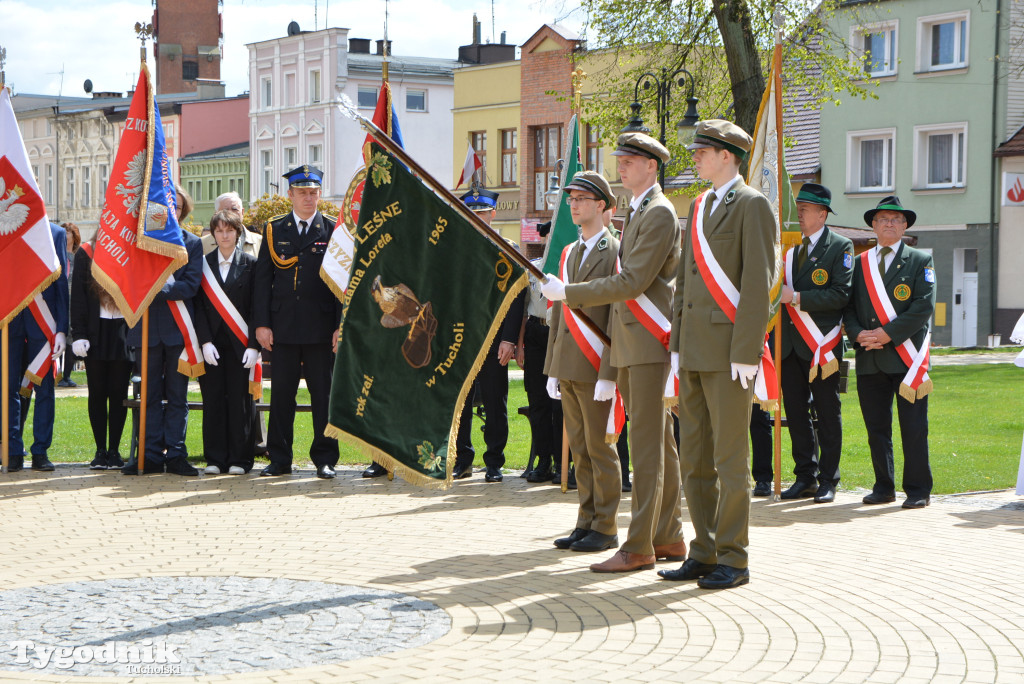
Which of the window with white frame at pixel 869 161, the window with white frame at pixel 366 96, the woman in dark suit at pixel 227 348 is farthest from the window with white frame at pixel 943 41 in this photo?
the window with white frame at pixel 366 96

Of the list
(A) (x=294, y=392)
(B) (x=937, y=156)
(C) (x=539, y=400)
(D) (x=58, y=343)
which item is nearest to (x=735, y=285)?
(C) (x=539, y=400)

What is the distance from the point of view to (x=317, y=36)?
2579 inches

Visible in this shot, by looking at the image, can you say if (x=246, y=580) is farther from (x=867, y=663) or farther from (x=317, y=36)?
(x=317, y=36)

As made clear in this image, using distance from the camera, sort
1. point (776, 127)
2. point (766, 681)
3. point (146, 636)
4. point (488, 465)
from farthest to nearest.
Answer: point (488, 465), point (776, 127), point (146, 636), point (766, 681)

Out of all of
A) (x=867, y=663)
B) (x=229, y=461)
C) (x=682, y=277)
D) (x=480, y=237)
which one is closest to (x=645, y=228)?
(x=682, y=277)

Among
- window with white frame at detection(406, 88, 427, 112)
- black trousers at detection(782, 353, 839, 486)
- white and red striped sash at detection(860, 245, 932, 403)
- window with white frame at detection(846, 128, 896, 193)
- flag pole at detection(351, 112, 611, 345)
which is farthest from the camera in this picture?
window with white frame at detection(406, 88, 427, 112)

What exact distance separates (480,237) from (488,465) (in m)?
4.19

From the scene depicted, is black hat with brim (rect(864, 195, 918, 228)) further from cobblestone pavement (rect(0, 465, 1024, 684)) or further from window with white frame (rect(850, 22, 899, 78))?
window with white frame (rect(850, 22, 899, 78))

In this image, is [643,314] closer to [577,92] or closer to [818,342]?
[818,342]

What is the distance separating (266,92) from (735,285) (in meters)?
64.9

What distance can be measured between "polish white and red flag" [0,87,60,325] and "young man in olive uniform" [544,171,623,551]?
215 inches

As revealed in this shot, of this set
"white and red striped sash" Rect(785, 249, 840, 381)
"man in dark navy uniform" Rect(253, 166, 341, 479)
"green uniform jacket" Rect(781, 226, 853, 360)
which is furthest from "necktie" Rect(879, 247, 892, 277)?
"man in dark navy uniform" Rect(253, 166, 341, 479)

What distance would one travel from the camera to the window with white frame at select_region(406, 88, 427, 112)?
212ft

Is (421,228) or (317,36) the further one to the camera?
(317,36)
